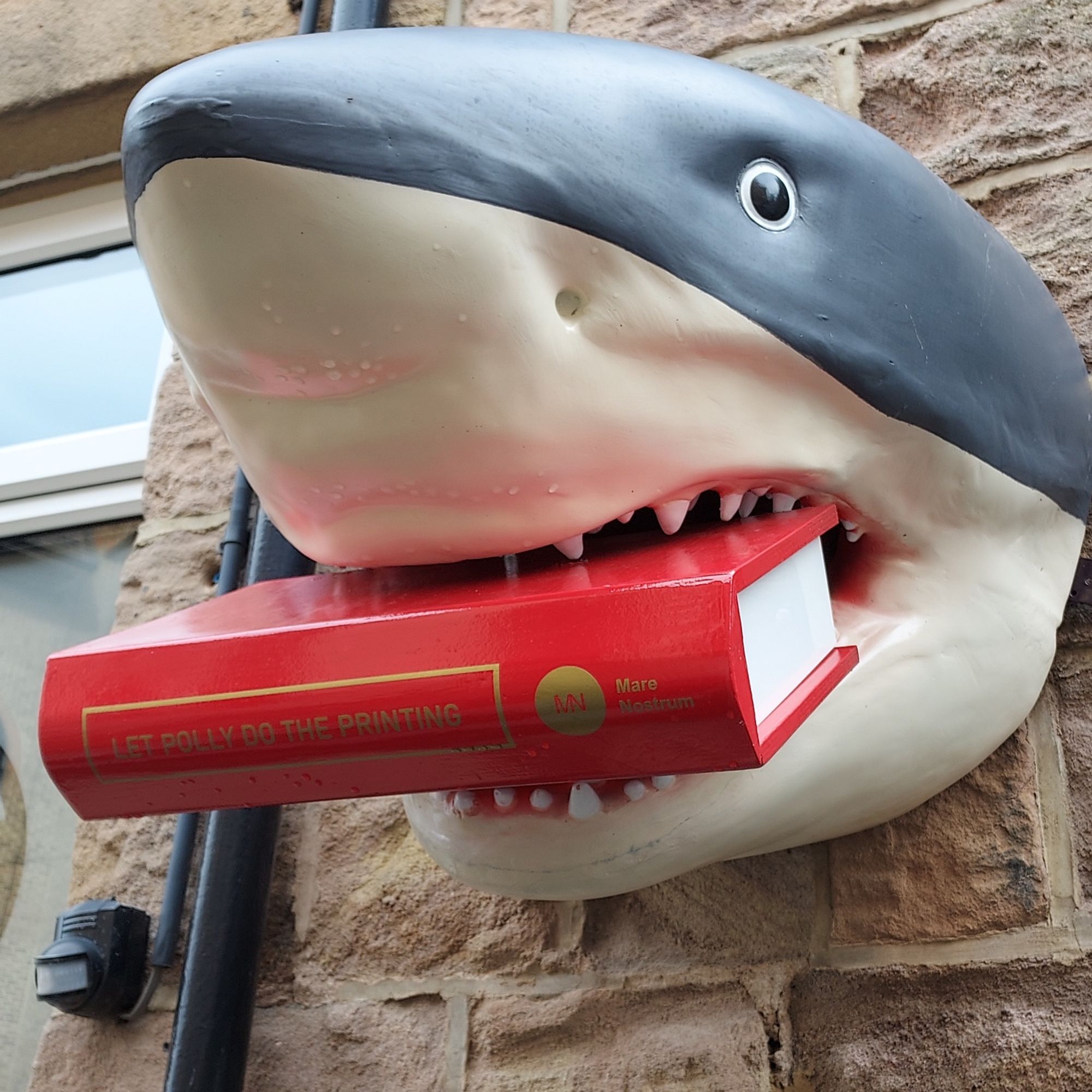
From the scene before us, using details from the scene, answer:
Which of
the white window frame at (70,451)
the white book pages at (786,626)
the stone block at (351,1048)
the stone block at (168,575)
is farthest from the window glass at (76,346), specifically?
the white book pages at (786,626)

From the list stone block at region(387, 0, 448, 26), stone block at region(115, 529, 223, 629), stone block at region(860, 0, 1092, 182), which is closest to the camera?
stone block at region(860, 0, 1092, 182)

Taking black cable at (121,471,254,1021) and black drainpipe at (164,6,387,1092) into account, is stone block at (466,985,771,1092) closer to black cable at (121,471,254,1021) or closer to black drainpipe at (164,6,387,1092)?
black drainpipe at (164,6,387,1092)

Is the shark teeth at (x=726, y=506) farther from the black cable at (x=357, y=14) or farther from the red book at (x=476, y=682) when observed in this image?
the black cable at (x=357, y=14)

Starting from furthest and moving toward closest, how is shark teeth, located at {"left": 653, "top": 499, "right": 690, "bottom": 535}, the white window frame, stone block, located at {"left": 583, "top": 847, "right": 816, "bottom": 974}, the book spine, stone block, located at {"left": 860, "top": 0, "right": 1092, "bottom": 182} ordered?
the white window frame, stone block, located at {"left": 860, "top": 0, "right": 1092, "bottom": 182}, stone block, located at {"left": 583, "top": 847, "right": 816, "bottom": 974}, shark teeth, located at {"left": 653, "top": 499, "right": 690, "bottom": 535}, the book spine

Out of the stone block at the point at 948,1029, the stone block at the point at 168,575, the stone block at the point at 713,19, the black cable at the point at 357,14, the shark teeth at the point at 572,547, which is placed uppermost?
the black cable at the point at 357,14

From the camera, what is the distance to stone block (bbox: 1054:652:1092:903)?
32.6 inches

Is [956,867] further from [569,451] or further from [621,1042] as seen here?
[569,451]

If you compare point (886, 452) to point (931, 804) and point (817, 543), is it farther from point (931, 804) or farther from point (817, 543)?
point (931, 804)

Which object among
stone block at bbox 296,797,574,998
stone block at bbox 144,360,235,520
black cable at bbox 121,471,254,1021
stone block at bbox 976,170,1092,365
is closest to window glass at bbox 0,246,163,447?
stone block at bbox 144,360,235,520

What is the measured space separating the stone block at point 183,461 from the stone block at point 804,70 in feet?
2.36

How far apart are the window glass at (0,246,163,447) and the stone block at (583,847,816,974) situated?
3.75 feet

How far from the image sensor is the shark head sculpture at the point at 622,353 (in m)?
0.53

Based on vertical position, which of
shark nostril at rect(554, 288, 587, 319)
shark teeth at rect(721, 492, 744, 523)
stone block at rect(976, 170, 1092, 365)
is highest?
stone block at rect(976, 170, 1092, 365)

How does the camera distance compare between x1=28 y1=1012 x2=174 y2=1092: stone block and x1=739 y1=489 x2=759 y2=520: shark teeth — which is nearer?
x1=739 y1=489 x2=759 y2=520: shark teeth
